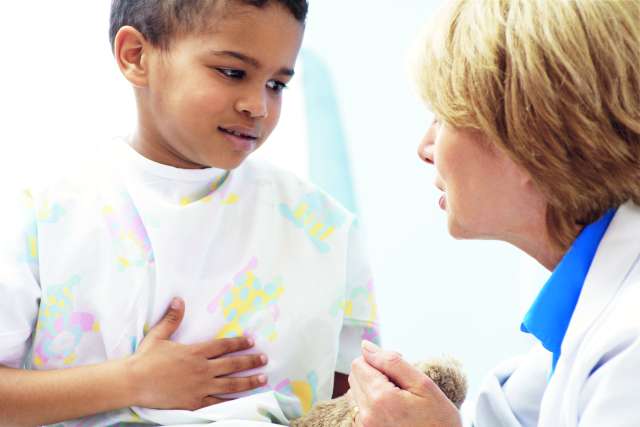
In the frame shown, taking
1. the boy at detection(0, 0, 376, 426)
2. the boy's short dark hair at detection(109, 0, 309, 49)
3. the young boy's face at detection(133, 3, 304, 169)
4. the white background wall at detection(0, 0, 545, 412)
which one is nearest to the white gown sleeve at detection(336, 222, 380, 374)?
the boy at detection(0, 0, 376, 426)

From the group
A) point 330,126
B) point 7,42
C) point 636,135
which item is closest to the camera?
point 636,135

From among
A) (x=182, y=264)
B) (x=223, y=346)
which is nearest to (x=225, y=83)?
(x=182, y=264)

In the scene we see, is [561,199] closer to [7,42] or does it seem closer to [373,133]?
[7,42]

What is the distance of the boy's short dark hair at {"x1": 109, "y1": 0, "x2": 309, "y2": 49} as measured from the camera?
119 centimetres

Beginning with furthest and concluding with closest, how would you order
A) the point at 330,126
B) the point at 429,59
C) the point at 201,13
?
the point at 330,126, the point at 201,13, the point at 429,59

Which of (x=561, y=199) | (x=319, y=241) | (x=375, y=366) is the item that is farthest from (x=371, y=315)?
(x=561, y=199)

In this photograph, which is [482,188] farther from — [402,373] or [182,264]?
[182,264]

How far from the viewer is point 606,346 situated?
81 cm

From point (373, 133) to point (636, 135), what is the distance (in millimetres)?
1799

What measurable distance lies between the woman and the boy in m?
0.25

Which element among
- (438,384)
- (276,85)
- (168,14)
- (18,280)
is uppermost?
(168,14)

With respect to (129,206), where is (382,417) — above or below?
below

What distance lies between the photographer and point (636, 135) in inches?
35.3

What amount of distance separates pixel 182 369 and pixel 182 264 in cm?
16
